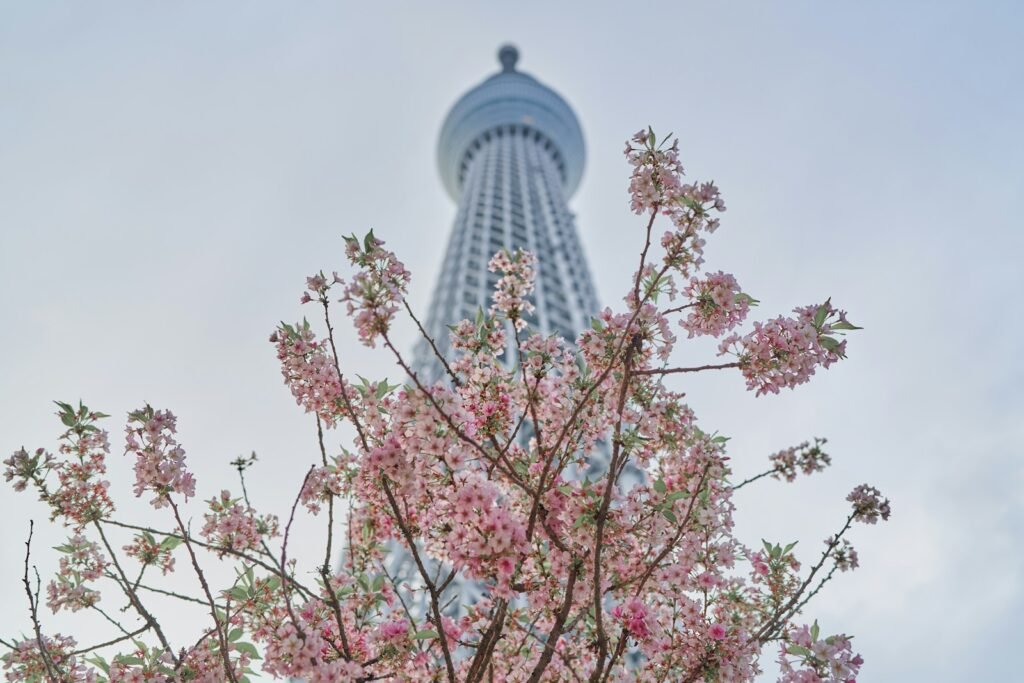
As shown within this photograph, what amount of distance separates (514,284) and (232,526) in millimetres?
2471

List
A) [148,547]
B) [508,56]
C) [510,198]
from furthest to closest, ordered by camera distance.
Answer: [508,56] < [510,198] < [148,547]

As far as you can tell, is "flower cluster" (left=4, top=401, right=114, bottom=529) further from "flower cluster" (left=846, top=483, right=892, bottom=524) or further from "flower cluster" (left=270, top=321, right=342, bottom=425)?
"flower cluster" (left=846, top=483, right=892, bottom=524)

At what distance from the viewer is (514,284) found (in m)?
4.52

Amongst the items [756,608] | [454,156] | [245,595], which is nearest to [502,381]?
[245,595]

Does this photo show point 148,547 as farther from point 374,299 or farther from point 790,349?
point 790,349

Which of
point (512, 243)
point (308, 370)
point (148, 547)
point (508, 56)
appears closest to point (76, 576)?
point (148, 547)

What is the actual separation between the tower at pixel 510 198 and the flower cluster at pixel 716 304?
51.9 ft

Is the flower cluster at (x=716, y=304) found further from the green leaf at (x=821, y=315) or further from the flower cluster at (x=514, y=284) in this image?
the flower cluster at (x=514, y=284)

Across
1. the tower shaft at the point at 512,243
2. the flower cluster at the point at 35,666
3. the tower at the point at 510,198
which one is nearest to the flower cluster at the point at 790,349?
the flower cluster at the point at 35,666

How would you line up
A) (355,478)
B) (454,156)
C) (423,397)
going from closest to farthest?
(423,397) < (355,478) < (454,156)

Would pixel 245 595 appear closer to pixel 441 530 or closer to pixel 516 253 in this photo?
pixel 441 530

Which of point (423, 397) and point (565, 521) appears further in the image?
point (565, 521)

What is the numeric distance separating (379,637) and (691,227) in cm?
328

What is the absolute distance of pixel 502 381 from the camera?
14.9ft
